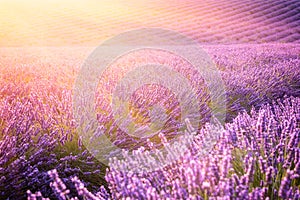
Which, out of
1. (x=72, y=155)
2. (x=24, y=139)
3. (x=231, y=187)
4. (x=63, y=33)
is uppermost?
(x=231, y=187)

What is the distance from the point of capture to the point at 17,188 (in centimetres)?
193

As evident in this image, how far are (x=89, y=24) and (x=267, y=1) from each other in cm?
1374

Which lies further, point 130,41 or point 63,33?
point 63,33

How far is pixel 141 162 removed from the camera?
201 cm

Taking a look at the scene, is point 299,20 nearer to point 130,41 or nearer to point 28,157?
point 130,41

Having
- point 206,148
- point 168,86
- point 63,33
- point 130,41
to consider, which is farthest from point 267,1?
point 206,148

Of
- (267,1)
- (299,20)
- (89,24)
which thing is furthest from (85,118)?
(267,1)

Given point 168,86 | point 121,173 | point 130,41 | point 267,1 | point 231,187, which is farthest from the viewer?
point 267,1

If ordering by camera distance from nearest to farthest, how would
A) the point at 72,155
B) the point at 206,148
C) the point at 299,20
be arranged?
the point at 206,148
the point at 72,155
the point at 299,20

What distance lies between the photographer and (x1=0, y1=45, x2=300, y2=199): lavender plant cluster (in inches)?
52.4

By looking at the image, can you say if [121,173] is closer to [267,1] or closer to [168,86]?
[168,86]

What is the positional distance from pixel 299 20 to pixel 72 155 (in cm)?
2260

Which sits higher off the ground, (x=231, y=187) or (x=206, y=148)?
(x=231, y=187)

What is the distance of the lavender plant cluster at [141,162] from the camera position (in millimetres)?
1330
